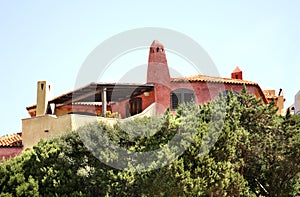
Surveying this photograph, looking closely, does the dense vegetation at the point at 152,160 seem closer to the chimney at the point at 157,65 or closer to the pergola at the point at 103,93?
the pergola at the point at 103,93

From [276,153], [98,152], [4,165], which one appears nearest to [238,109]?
[276,153]

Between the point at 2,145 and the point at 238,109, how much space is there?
523 inches

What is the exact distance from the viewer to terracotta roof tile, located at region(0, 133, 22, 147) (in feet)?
93.5

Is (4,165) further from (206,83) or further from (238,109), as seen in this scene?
(206,83)

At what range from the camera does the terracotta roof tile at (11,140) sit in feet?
93.5

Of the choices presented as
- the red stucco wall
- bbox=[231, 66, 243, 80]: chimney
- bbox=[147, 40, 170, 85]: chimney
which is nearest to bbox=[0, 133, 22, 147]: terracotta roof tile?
the red stucco wall

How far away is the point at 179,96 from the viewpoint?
33.0 m

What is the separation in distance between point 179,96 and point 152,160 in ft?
35.7

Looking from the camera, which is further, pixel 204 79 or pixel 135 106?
pixel 204 79

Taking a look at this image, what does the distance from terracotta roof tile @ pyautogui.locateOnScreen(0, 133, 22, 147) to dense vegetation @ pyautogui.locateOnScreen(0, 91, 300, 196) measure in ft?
13.6

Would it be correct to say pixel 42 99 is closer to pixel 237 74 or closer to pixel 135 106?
pixel 135 106

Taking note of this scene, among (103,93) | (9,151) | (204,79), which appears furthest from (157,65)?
(9,151)

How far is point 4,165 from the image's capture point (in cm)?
2383

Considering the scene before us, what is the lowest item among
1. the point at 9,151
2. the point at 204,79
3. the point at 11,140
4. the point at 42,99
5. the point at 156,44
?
the point at 9,151
